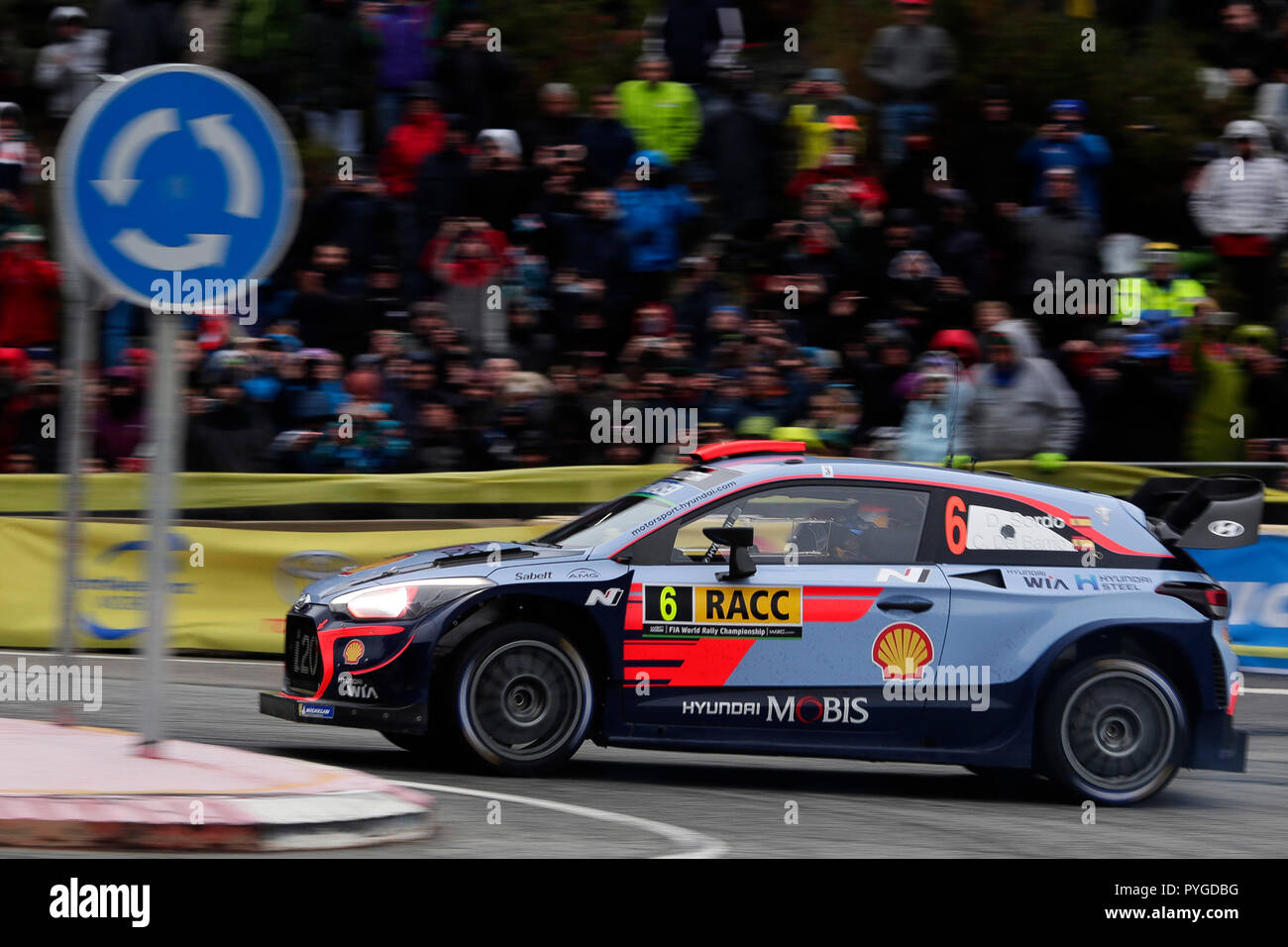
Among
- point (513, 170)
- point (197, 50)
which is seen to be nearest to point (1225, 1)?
point (513, 170)

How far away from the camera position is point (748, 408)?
13133 mm

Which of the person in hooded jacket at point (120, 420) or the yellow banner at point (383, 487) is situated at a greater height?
the person in hooded jacket at point (120, 420)

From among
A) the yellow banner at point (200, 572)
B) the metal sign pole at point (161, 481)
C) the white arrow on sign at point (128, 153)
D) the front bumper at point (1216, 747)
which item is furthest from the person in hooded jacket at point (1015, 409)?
the white arrow on sign at point (128, 153)

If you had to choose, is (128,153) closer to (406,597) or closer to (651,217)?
(406,597)

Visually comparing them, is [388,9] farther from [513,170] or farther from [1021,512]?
[1021,512]

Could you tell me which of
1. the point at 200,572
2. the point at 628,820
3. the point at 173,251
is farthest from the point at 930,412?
the point at 173,251

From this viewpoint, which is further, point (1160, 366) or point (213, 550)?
point (1160, 366)

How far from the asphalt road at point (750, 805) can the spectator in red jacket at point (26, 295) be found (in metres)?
3.65

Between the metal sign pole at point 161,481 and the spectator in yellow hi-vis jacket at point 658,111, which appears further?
the spectator in yellow hi-vis jacket at point 658,111

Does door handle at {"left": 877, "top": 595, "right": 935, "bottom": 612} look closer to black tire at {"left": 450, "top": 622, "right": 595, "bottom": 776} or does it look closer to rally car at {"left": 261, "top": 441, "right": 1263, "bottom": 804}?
rally car at {"left": 261, "top": 441, "right": 1263, "bottom": 804}

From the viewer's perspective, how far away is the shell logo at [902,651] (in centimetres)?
867

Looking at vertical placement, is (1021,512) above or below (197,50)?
below

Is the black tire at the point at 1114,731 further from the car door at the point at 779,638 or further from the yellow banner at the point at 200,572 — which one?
the yellow banner at the point at 200,572

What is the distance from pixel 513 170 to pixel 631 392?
254 cm
